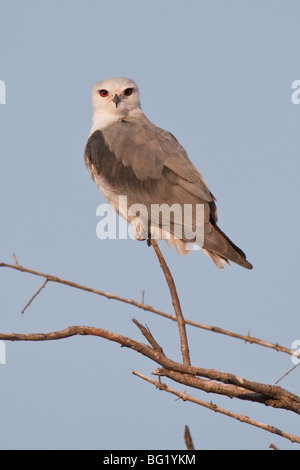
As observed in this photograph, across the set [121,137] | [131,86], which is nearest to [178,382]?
[121,137]

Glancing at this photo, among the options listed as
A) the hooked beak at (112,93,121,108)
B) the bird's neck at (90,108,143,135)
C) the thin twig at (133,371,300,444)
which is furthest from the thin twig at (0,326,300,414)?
the hooked beak at (112,93,121,108)

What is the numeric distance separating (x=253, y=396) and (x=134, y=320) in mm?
618

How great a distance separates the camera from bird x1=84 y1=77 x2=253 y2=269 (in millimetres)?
6008

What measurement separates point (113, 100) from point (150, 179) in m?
1.17

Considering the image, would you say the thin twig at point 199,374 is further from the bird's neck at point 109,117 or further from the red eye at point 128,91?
the red eye at point 128,91

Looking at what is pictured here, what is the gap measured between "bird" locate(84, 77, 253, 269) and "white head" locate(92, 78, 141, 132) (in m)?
0.37

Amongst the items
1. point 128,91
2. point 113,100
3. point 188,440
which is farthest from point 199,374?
point 128,91

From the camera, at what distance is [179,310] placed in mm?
3607

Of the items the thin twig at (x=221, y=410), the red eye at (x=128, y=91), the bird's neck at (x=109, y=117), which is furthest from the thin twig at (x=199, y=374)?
the red eye at (x=128, y=91)

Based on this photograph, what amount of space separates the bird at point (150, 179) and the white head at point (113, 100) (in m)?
0.37
